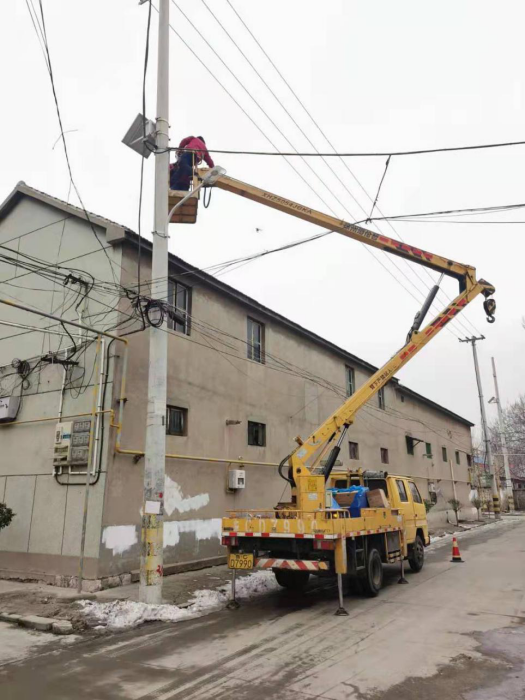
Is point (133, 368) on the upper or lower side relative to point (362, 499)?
upper

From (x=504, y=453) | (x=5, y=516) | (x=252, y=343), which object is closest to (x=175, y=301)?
(x=252, y=343)

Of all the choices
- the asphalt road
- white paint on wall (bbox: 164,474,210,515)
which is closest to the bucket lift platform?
white paint on wall (bbox: 164,474,210,515)

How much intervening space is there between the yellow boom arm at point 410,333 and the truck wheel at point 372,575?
1.73 m

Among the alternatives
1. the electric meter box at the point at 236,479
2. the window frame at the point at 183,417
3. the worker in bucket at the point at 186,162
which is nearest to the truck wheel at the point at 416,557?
the electric meter box at the point at 236,479

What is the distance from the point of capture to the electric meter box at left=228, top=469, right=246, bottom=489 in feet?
47.7

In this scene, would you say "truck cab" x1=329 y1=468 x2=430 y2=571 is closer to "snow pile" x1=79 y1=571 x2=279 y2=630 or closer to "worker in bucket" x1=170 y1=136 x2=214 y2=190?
"snow pile" x1=79 y1=571 x2=279 y2=630

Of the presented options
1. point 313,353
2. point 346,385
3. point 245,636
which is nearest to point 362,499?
point 245,636

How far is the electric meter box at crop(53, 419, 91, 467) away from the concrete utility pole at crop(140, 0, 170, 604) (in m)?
2.66

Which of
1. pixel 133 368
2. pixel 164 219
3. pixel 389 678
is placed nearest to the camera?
pixel 389 678

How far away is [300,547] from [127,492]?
171 inches

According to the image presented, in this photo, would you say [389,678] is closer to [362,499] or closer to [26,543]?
[362,499]

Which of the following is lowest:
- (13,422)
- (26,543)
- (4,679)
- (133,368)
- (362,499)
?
(4,679)

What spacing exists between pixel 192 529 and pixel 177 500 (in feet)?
2.99

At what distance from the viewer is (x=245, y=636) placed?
7.00 m
